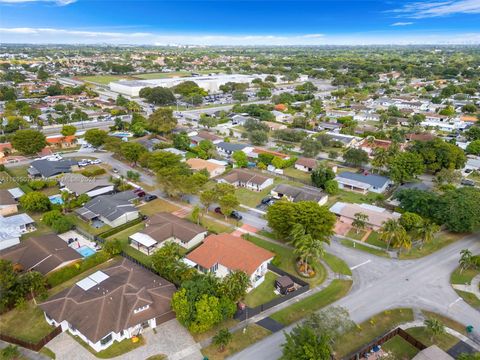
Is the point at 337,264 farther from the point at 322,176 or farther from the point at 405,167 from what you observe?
the point at 405,167

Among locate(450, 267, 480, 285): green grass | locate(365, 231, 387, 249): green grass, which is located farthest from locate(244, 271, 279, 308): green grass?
locate(450, 267, 480, 285): green grass

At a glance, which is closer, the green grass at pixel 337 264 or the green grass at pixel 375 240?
the green grass at pixel 337 264

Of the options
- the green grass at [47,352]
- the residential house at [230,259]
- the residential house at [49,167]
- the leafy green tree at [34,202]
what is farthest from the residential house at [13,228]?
the residential house at [230,259]

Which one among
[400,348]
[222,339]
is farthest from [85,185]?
[400,348]

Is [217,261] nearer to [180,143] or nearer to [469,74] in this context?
[180,143]

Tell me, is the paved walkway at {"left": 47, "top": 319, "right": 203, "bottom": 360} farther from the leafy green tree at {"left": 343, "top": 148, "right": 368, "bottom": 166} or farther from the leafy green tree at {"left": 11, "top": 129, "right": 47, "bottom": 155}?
the leafy green tree at {"left": 11, "top": 129, "right": 47, "bottom": 155}

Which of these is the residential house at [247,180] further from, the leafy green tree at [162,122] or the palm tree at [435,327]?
the palm tree at [435,327]

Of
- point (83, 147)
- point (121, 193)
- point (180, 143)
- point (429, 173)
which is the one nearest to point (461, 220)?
point (429, 173)
